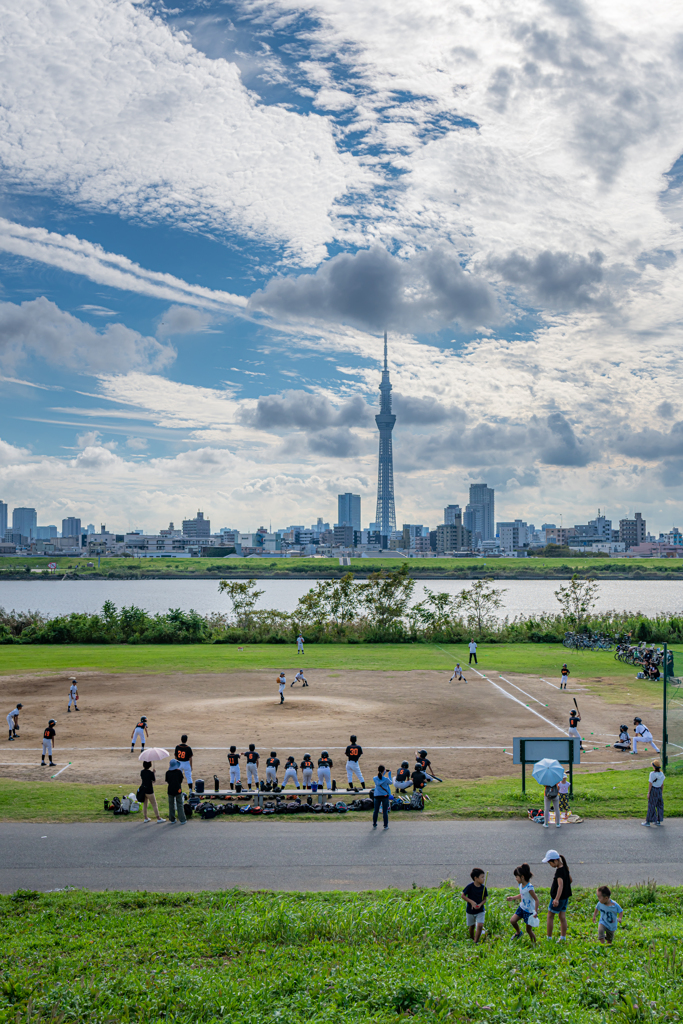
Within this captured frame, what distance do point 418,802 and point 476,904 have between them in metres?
7.92

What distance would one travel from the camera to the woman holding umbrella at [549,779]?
15945 mm

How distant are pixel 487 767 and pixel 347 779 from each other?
4.82 meters

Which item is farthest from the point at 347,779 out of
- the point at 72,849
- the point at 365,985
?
the point at 365,985

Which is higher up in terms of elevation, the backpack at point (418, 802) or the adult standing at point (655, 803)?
the adult standing at point (655, 803)

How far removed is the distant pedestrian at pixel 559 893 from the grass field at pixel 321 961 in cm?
33

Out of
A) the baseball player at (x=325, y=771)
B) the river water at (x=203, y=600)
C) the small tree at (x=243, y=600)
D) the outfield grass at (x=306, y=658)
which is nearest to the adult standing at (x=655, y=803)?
the baseball player at (x=325, y=771)

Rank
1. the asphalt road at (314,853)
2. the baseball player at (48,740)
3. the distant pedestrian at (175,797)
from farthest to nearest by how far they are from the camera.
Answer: the baseball player at (48,740)
the distant pedestrian at (175,797)
the asphalt road at (314,853)

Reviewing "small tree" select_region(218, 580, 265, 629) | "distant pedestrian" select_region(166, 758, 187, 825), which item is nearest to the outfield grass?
"small tree" select_region(218, 580, 265, 629)

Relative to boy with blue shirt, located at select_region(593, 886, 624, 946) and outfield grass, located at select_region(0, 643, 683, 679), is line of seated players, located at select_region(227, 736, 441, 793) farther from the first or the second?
outfield grass, located at select_region(0, 643, 683, 679)

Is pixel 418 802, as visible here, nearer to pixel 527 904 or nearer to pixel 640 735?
pixel 527 904

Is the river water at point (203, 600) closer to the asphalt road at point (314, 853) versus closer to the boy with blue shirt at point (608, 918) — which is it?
the asphalt road at point (314, 853)

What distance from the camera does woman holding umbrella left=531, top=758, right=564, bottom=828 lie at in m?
15.9

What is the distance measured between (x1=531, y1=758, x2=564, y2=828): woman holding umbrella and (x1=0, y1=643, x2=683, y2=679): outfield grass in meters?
22.5

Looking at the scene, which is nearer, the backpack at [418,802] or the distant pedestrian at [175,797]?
the distant pedestrian at [175,797]
